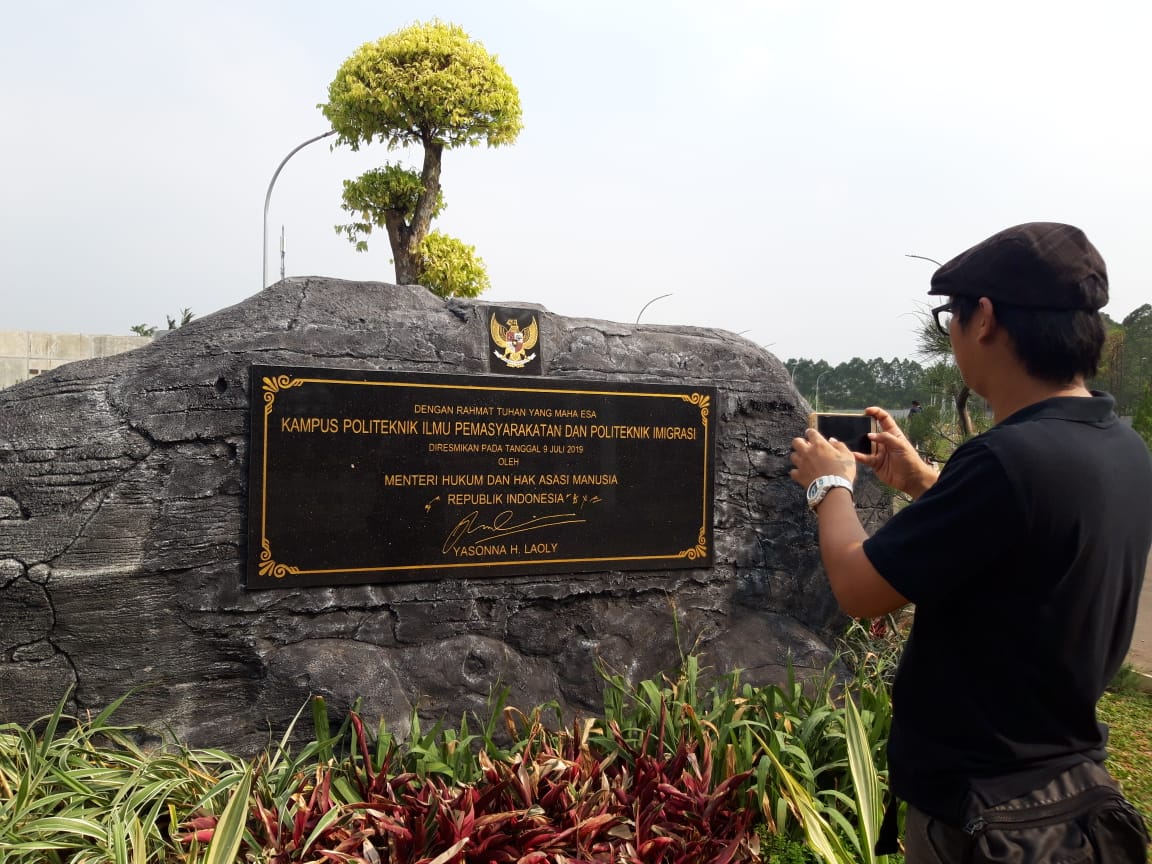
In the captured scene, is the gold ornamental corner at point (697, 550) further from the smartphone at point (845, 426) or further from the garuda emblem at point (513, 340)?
the garuda emblem at point (513, 340)

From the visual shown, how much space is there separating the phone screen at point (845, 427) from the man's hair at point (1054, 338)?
179cm

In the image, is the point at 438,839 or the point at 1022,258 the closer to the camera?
the point at 1022,258

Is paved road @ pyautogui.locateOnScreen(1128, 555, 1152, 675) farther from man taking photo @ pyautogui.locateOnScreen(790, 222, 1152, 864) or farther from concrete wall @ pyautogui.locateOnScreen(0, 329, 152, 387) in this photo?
concrete wall @ pyautogui.locateOnScreen(0, 329, 152, 387)

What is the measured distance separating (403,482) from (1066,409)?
7.48 feet

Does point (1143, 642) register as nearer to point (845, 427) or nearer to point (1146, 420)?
point (845, 427)

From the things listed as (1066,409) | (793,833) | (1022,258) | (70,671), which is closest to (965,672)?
(1066,409)

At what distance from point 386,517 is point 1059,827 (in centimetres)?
233

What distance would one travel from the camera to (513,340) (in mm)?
3426

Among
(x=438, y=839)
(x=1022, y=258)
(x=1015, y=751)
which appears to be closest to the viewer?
(x=1015, y=751)

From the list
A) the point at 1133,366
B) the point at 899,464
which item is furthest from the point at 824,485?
the point at 1133,366

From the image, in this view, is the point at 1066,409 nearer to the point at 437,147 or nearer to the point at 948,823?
the point at 948,823

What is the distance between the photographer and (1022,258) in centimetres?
146

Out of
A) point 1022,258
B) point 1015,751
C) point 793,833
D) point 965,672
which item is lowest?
point 793,833

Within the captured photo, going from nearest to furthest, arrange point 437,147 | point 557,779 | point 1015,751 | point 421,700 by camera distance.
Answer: point 1015,751
point 557,779
point 421,700
point 437,147
